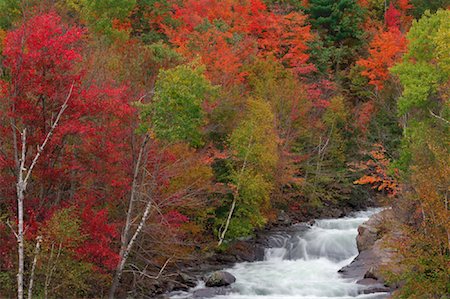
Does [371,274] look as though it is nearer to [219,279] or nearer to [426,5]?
[219,279]

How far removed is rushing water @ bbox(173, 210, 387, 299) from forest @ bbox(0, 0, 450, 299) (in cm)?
223

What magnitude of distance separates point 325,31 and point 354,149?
14.7 m

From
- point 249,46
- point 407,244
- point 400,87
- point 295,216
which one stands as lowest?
point 295,216

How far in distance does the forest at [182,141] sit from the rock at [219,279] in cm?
192

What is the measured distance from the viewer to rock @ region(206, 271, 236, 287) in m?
23.3

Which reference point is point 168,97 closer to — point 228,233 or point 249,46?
point 228,233

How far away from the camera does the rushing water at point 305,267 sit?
22.8 m

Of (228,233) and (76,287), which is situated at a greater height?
(76,287)

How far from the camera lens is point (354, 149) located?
42688mm

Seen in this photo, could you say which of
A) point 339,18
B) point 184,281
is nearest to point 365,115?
point 339,18

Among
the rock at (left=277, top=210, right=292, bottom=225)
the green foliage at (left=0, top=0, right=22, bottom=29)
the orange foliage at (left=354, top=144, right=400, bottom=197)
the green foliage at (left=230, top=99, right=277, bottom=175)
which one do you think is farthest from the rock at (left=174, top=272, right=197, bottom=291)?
the green foliage at (left=0, top=0, right=22, bottom=29)

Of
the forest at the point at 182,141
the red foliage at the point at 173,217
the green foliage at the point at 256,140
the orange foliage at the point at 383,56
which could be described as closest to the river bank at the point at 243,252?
the forest at the point at 182,141

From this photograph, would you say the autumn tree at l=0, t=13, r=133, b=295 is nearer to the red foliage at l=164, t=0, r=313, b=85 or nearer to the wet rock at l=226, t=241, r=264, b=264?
the wet rock at l=226, t=241, r=264, b=264

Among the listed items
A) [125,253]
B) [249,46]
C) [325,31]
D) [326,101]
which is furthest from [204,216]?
[325,31]
